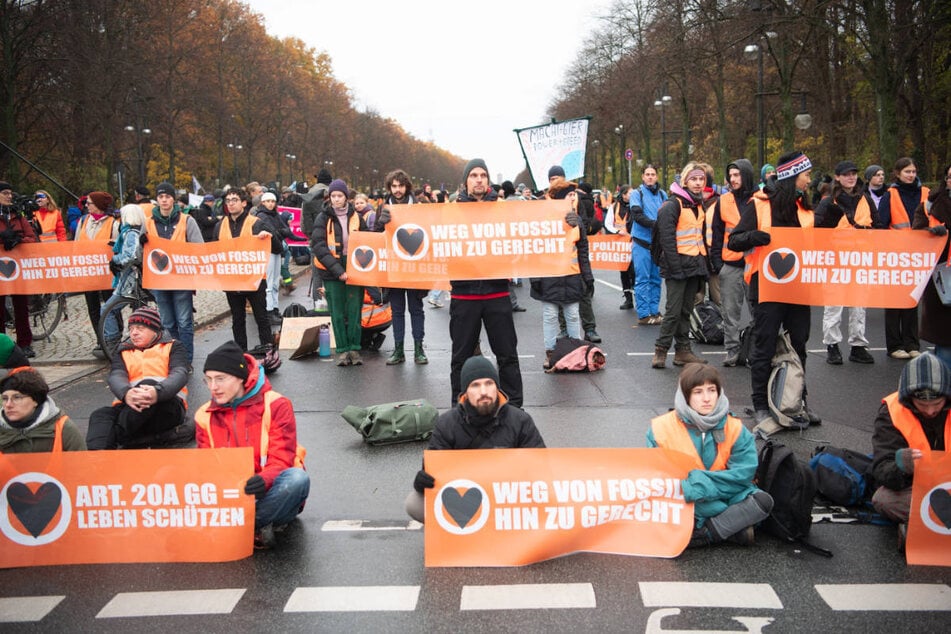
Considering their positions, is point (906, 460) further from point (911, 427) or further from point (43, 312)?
point (43, 312)

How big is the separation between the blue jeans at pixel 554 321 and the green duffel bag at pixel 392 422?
9.58ft

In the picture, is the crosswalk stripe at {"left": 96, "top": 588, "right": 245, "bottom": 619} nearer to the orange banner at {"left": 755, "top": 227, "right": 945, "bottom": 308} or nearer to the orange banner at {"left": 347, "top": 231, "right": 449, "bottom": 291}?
the orange banner at {"left": 755, "top": 227, "right": 945, "bottom": 308}

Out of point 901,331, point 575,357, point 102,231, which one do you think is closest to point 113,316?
point 102,231

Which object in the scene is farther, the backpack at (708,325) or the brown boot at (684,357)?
the backpack at (708,325)

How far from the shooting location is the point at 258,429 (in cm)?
530

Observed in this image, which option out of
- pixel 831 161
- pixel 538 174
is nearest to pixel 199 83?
pixel 831 161

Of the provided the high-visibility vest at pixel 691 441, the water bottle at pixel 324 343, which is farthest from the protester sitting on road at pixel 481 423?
the water bottle at pixel 324 343

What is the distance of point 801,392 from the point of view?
7250 mm

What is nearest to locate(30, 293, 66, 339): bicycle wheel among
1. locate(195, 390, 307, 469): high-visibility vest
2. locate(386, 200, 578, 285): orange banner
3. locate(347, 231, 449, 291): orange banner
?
locate(347, 231, 449, 291): orange banner

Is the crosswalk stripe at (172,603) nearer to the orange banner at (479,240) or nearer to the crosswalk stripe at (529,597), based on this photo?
the crosswalk stripe at (529,597)

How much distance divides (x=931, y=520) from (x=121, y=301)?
8.43 m

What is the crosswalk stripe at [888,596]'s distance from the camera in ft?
13.9

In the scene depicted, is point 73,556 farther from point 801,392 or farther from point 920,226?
point 920,226

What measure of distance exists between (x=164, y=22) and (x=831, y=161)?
31.8 m
